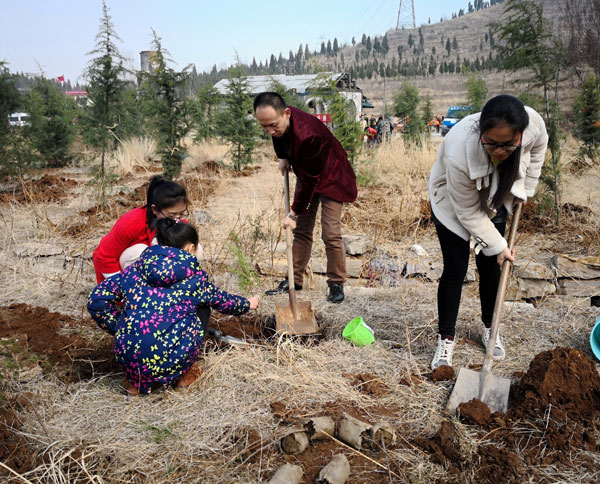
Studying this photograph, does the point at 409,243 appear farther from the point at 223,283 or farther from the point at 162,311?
the point at 162,311

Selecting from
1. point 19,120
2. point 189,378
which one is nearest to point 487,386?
point 189,378

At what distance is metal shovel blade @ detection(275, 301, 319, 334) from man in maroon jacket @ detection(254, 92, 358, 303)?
21.8 inches

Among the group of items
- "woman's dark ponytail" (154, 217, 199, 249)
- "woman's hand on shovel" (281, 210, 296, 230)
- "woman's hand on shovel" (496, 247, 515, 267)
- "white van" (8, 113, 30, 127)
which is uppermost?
"white van" (8, 113, 30, 127)

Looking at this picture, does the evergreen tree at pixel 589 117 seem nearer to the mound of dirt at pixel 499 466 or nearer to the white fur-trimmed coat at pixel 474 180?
the white fur-trimmed coat at pixel 474 180

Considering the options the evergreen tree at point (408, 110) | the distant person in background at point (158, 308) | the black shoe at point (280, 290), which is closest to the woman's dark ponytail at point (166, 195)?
the distant person in background at point (158, 308)

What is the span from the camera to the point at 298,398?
8.29ft

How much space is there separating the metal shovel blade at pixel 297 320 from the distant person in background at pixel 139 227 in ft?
2.54

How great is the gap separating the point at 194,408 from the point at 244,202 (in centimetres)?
491

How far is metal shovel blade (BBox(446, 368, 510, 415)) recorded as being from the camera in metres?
2.38

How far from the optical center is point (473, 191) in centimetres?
248

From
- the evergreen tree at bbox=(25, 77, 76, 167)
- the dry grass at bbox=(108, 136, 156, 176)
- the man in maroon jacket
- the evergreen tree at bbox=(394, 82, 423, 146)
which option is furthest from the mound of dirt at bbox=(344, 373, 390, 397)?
the evergreen tree at bbox=(394, 82, 423, 146)

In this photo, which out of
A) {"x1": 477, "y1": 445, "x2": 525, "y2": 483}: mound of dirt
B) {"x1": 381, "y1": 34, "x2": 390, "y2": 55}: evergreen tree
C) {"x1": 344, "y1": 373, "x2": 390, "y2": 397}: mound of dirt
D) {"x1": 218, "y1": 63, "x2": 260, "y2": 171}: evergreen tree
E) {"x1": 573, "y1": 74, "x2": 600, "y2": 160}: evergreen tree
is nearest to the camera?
{"x1": 477, "y1": 445, "x2": 525, "y2": 483}: mound of dirt

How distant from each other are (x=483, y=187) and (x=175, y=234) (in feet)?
5.24

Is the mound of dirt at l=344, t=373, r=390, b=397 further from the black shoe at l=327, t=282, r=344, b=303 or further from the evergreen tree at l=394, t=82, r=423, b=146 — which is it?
the evergreen tree at l=394, t=82, r=423, b=146
